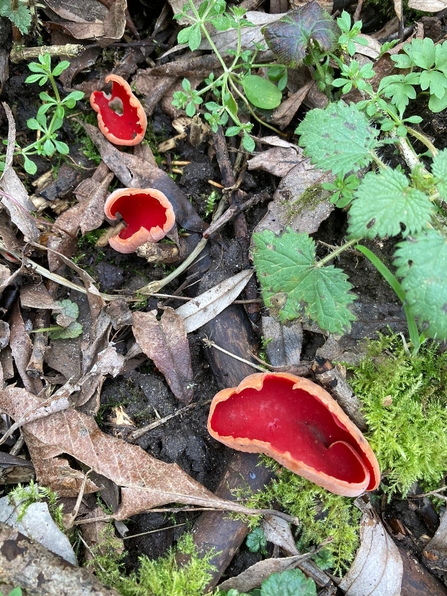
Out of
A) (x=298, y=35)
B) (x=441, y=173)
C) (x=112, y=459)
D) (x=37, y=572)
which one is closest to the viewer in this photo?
(x=37, y=572)

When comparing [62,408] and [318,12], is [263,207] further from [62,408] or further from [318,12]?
[62,408]

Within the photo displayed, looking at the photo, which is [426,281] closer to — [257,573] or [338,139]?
[338,139]

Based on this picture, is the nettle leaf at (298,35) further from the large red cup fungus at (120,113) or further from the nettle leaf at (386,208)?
the nettle leaf at (386,208)

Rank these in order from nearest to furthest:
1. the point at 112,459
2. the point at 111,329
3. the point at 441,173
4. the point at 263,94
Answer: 1. the point at 441,173
2. the point at 112,459
3. the point at 111,329
4. the point at 263,94

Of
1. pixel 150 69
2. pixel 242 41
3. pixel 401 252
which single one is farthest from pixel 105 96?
pixel 401 252

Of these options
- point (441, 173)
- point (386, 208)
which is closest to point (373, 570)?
point (386, 208)

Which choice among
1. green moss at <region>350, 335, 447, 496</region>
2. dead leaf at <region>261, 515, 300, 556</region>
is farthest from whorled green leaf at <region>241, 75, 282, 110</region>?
dead leaf at <region>261, 515, 300, 556</region>
